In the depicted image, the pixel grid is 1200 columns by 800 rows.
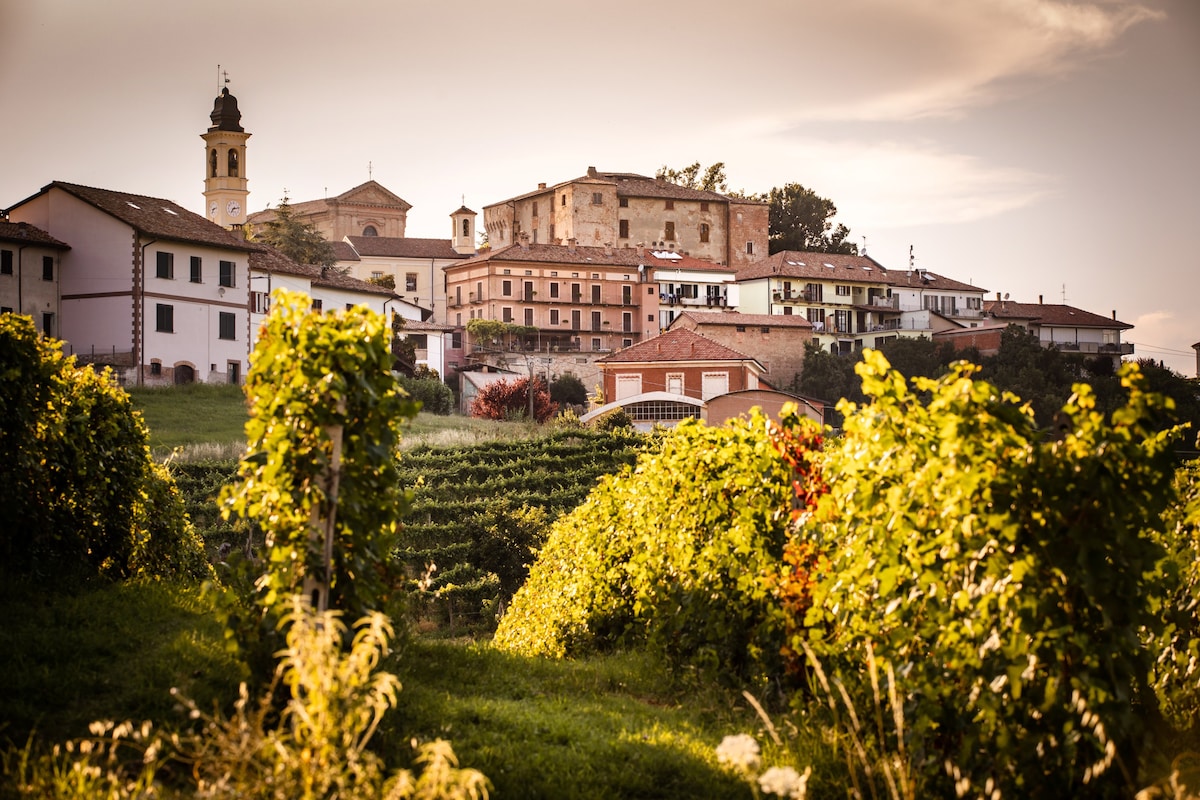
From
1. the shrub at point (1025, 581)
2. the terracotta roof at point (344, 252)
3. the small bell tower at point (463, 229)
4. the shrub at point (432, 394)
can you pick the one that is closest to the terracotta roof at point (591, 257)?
the terracotta roof at point (344, 252)

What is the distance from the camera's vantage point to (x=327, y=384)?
5723mm

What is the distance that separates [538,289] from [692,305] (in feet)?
39.0

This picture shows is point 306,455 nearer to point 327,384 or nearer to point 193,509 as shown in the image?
point 327,384

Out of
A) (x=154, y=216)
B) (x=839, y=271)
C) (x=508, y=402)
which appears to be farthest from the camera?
(x=839, y=271)

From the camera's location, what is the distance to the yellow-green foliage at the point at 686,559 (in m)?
8.66

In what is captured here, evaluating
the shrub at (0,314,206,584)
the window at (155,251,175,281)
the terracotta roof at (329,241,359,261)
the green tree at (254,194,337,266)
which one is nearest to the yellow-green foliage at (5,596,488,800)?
the shrub at (0,314,206,584)

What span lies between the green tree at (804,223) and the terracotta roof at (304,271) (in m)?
49.7

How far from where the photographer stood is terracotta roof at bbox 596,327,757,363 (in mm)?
54188

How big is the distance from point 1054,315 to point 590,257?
4073cm

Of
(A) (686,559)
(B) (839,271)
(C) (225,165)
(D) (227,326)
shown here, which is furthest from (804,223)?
(A) (686,559)

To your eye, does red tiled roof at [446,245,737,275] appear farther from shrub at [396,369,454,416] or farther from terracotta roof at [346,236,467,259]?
shrub at [396,369,454,416]

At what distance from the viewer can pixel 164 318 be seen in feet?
154

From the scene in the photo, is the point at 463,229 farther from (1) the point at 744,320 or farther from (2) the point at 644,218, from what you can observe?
(1) the point at 744,320

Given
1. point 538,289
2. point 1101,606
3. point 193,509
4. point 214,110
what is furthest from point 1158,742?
point 214,110
